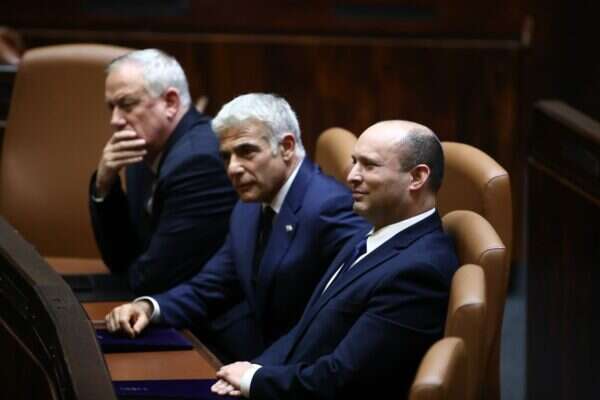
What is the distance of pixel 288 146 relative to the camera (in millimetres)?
3068

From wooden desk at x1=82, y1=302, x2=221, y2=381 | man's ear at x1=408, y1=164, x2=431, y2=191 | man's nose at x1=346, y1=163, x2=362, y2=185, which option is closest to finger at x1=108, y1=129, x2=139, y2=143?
wooden desk at x1=82, y1=302, x2=221, y2=381

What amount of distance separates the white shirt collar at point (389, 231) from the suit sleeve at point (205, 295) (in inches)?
26.1

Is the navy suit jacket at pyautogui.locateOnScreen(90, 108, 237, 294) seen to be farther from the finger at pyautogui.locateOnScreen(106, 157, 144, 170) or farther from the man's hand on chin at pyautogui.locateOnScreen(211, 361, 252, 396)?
the man's hand on chin at pyautogui.locateOnScreen(211, 361, 252, 396)

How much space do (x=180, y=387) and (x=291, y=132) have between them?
26.9 inches

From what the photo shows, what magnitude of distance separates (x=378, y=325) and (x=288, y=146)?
763 millimetres

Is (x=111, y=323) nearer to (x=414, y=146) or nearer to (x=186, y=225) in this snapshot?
(x=186, y=225)

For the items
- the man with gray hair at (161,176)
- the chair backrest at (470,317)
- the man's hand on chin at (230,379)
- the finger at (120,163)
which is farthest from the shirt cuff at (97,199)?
the chair backrest at (470,317)

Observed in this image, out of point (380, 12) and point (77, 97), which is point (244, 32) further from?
point (77, 97)

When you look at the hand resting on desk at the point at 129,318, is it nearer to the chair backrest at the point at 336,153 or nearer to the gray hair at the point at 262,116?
the gray hair at the point at 262,116

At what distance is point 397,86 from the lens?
16.7 ft

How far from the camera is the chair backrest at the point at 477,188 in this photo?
2.82 m

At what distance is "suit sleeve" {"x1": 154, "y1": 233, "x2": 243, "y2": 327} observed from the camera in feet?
10.3

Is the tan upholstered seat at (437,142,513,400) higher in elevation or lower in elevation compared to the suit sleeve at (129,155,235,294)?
higher

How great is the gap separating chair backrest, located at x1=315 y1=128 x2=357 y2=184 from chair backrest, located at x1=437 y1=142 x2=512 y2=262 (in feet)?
1.01
